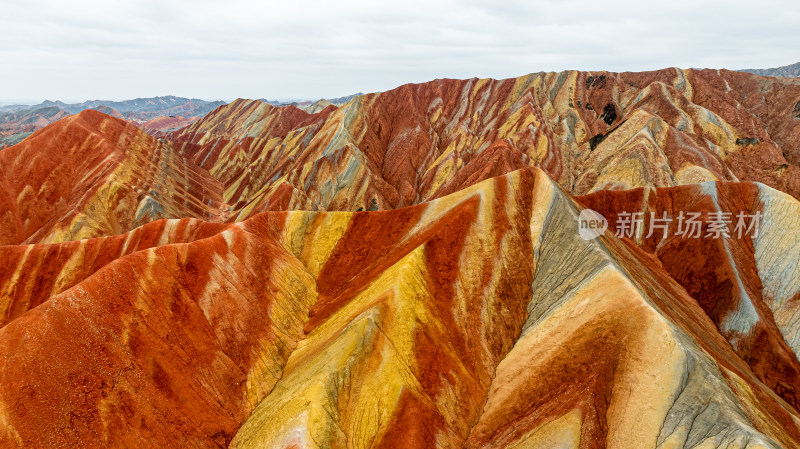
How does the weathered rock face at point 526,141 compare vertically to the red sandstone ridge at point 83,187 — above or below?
below

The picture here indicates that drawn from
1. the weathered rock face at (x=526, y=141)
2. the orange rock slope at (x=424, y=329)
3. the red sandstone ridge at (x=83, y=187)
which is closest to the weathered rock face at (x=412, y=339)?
the orange rock slope at (x=424, y=329)

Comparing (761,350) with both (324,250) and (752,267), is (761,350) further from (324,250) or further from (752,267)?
(324,250)

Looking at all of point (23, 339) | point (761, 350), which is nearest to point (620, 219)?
point (761, 350)

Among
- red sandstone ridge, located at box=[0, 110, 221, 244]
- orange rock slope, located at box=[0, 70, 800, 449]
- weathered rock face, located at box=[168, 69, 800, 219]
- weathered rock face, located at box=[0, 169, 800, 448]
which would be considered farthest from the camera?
weathered rock face, located at box=[168, 69, 800, 219]

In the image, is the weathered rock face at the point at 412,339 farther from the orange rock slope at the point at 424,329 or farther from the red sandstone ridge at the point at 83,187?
the red sandstone ridge at the point at 83,187

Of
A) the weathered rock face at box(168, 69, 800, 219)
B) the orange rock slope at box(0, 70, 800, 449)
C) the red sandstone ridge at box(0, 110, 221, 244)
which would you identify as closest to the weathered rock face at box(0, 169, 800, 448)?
the orange rock slope at box(0, 70, 800, 449)

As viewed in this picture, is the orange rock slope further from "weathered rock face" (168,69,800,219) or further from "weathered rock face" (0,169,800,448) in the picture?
"weathered rock face" (168,69,800,219)
